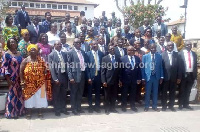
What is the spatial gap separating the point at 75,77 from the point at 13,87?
5.45ft

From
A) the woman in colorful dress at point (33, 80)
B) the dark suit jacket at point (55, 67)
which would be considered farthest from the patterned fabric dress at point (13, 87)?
the dark suit jacket at point (55, 67)

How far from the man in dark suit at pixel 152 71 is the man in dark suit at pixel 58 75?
243 cm

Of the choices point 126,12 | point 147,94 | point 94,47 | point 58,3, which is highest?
point 58,3

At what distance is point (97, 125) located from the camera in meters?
5.49

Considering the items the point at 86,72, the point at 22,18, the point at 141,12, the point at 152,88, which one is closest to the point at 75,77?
the point at 86,72

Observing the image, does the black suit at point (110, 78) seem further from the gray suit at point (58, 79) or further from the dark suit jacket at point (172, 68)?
the dark suit jacket at point (172, 68)

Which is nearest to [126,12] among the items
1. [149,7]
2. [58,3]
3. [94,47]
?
[149,7]

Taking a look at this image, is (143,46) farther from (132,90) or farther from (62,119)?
(62,119)

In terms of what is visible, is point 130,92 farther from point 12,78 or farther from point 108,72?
point 12,78

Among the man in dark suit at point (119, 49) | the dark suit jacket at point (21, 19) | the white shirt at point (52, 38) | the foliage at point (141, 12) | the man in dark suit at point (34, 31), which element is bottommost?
the man in dark suit at point (119, 49)

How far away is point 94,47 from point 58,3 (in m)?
32.6

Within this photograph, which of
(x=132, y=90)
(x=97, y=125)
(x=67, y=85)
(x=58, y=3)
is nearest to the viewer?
(x=97, y=125)

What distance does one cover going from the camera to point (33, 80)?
5789mm

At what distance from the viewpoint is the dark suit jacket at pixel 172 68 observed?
676 cm
